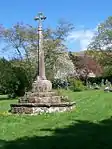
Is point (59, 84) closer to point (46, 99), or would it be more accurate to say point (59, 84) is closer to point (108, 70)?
point (108, 70)

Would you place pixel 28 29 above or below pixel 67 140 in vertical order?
above

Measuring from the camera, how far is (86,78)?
84500mm

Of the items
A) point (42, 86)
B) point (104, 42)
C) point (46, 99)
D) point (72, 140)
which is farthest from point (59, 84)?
point (72, 140)

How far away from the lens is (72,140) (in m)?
12.0

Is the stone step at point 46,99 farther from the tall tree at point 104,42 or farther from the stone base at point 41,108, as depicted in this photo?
the tall tree at point 104,42

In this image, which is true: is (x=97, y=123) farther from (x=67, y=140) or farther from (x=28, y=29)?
(x=28, y=29)

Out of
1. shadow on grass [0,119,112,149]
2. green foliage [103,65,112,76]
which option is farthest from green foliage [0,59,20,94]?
shadow on grass [0,119,112,149]

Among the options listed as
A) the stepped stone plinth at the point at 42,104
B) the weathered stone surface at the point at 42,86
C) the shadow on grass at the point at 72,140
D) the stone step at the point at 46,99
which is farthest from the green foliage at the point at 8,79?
the shadow on grass at the point at 72,140

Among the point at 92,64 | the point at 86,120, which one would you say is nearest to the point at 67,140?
the point at 86,120

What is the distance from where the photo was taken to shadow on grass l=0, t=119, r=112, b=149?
1099cm

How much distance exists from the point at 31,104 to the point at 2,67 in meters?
26.3

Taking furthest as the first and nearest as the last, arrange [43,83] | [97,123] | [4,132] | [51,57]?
[51,57] < [43,83] < [97,123] < [4,132]

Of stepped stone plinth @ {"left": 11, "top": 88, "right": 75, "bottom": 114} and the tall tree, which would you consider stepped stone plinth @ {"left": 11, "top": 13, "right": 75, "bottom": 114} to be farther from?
the tall tree

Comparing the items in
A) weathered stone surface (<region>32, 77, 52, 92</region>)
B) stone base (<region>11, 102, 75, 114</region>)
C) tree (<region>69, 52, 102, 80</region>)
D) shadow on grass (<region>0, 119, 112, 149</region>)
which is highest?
tree (<region>69, 52, 102, 80</region>)
